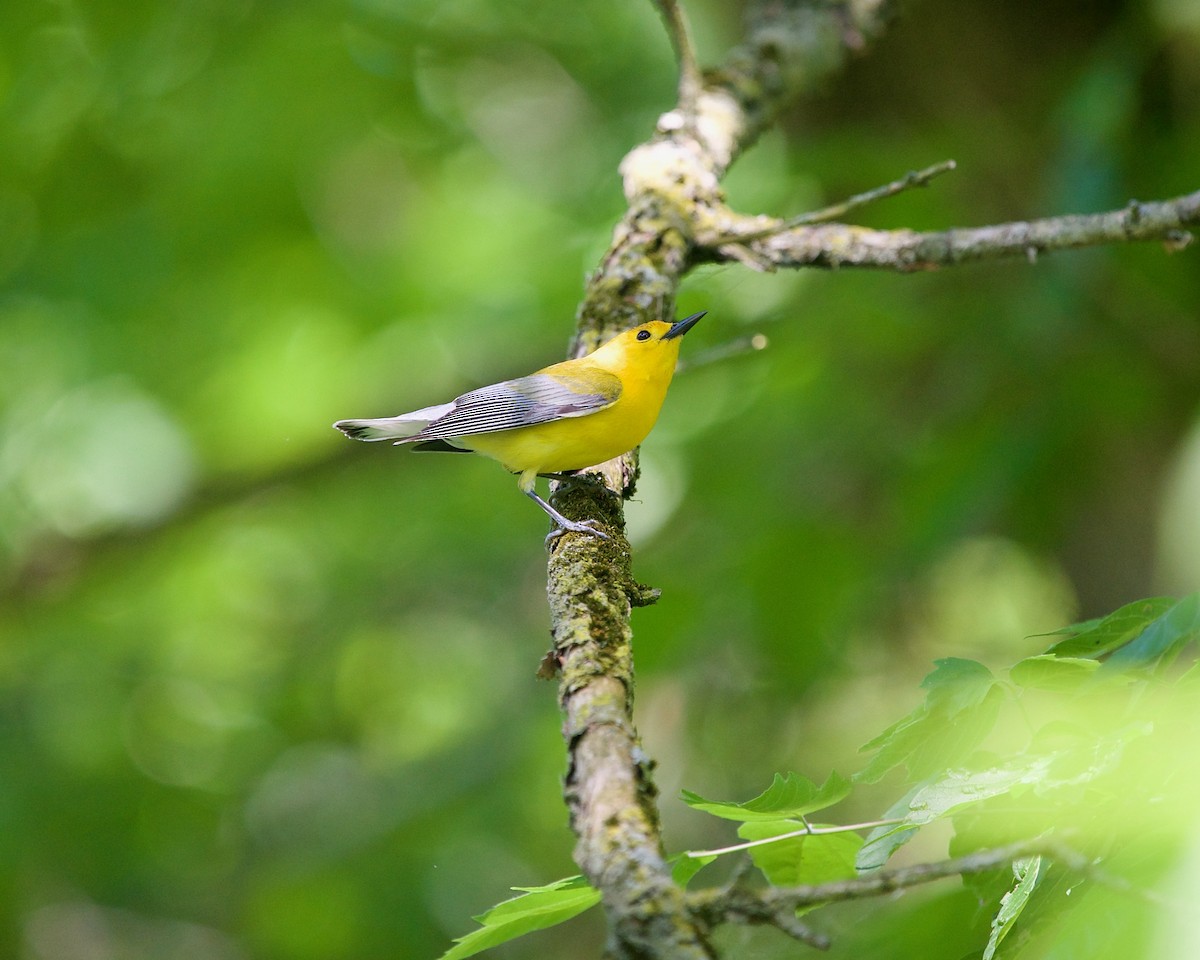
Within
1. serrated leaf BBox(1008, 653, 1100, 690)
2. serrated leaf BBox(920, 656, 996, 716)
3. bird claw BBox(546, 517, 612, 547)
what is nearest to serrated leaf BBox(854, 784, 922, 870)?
serrated leaf BBox(920, 656, 996, 716)

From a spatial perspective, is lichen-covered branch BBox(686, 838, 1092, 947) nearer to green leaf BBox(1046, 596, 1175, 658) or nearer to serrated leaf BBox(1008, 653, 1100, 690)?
serrated leaf BBox(1008, 653, 1100, 690)

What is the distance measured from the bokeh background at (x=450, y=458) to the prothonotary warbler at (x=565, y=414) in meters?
0.63

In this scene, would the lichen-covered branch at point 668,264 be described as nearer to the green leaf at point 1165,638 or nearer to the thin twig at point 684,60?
the thin twig at point 684,60

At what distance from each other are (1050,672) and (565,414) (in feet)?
7.65

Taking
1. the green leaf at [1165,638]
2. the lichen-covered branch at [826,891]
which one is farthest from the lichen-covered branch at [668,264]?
the green leaf at [1165,638]

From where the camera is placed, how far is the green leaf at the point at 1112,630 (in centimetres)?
197

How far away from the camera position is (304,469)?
6.29 meters

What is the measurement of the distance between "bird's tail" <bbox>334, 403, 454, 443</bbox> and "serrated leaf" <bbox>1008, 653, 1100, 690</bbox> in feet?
8.74

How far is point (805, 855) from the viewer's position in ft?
6.22

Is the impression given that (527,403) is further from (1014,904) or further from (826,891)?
(826,891)

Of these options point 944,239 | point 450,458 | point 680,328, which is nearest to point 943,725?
point 944,239

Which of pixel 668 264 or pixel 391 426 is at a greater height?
pixel 391 426

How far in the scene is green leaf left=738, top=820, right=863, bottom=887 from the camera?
1.87 metres

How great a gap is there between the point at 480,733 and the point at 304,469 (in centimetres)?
238
